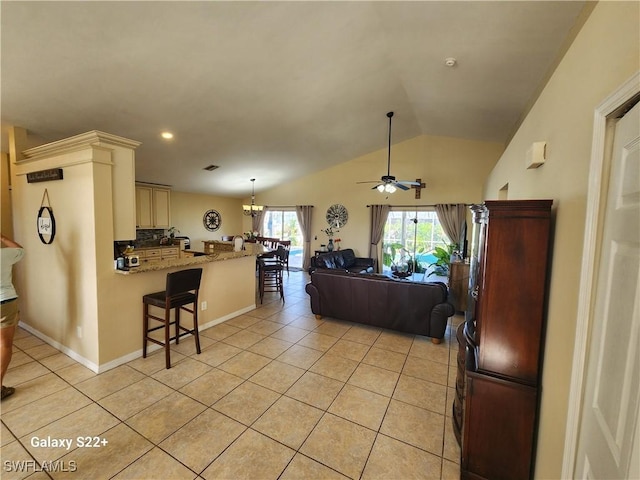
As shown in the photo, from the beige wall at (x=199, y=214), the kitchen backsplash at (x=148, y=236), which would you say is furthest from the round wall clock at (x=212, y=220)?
the kitchen backsplash at (x=148, y=236)

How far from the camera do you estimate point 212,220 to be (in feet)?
28.7

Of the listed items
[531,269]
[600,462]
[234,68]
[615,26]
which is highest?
[234,68]

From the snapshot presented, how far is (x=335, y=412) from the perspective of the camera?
2.25 meters

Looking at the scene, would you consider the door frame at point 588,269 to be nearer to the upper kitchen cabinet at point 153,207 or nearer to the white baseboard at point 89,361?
the white baseboard at point 89,361

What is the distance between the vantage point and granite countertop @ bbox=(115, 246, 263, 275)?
111 inches

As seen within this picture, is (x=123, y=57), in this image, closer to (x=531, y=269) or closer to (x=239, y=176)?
(x=531, y=269)

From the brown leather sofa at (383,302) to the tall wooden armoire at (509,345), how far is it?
1.90m

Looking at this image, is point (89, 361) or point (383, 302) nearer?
point (89, 361)

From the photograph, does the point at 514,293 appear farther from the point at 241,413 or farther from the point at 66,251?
the point at 66,251

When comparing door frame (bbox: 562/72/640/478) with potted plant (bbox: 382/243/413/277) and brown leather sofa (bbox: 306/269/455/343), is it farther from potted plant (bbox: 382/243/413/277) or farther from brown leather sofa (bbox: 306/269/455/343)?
potted plant (bbox: 382/243/413/277)

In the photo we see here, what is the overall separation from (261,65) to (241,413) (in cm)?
342

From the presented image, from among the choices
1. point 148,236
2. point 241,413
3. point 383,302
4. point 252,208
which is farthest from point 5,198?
point 383,302

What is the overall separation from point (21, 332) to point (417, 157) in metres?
7.91

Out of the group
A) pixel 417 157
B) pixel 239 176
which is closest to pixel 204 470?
pixel 239 176
